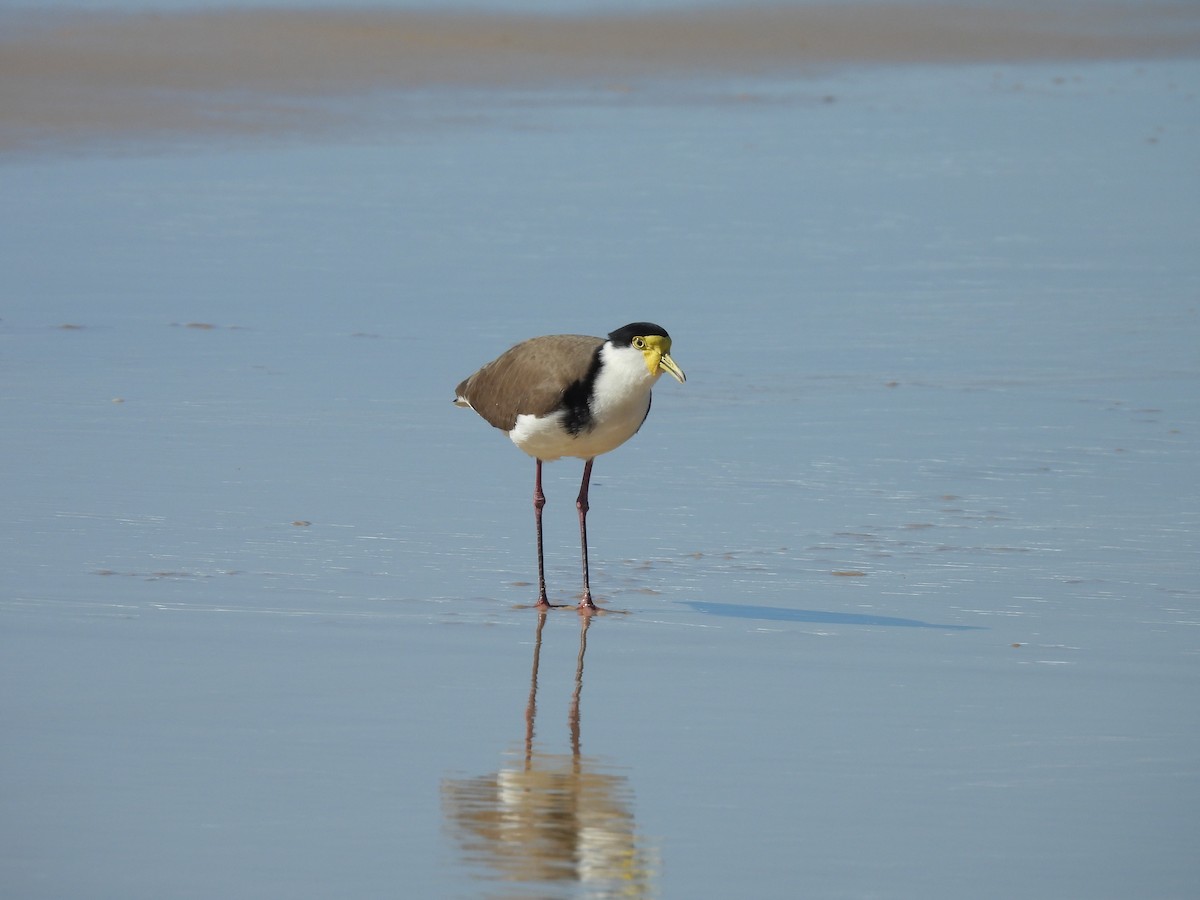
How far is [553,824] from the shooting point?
5.24 metres

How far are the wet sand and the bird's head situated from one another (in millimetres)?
11658

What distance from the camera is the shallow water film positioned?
17.2 feet

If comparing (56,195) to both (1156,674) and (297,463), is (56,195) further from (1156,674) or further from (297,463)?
(1156,674)

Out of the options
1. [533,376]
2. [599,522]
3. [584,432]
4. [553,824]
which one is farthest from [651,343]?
[553,824]

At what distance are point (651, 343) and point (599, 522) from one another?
147cm

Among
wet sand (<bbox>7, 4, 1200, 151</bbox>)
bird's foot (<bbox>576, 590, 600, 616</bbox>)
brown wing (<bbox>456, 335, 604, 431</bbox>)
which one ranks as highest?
wet sand (<bbox>7, 4, 1200, 151</bbox>)

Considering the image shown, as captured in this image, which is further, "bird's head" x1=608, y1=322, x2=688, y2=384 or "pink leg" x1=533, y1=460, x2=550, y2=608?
"pink leg" x1=533, y1=460, x2=550, y2=608

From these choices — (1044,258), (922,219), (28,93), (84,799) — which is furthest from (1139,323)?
(28,93)

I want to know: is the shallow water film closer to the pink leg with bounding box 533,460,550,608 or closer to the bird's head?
the pink leg with bounding box 533,460,550,608

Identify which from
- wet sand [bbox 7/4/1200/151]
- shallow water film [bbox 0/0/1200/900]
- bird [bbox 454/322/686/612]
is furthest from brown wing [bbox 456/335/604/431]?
wet sand [bbox 7/4/1200/151]

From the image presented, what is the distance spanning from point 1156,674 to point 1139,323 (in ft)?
20.0

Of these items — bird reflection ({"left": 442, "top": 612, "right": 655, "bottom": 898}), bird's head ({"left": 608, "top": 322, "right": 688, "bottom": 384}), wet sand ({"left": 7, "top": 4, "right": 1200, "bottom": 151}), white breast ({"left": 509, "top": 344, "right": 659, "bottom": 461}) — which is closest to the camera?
bird reflection ({"left": 442, "top": 612, "right": 655, "bottom": 898})

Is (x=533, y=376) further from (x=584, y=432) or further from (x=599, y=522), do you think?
(x=599, y=522)

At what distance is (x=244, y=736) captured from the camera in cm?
578
